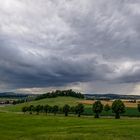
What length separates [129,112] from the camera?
19450 centimetres

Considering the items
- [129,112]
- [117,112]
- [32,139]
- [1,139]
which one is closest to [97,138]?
[32,139]

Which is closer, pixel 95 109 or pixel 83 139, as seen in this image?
pixel 83 139

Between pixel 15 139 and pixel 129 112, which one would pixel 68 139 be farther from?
pixel 129 112

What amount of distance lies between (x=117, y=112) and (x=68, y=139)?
119 metres

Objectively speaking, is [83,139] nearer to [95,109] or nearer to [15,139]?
[15,139]

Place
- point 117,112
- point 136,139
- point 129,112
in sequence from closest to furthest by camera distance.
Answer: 1. point 136,139
2. point 117,112
3. point 129,112

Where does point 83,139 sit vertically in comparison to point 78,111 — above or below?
below

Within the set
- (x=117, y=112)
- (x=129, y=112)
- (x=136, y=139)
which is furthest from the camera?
(x=129, y=112)

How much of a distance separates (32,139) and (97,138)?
37.3 feet

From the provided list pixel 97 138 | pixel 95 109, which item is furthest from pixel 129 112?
pixel 97 138

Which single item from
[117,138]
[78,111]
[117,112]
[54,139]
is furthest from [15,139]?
[78,111]

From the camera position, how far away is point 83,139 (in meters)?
56.2

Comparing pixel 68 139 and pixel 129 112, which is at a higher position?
pixel 129 112

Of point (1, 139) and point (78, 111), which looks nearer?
point (1, 139)
